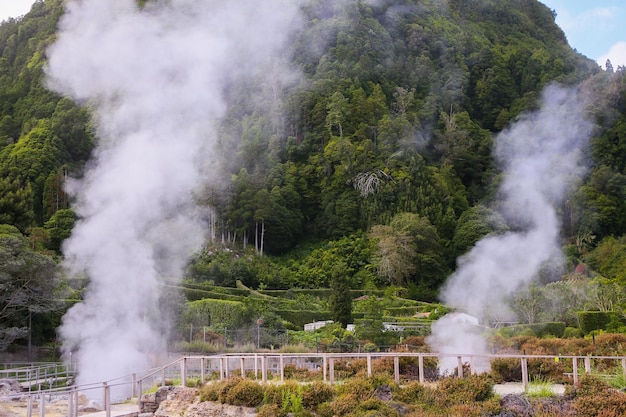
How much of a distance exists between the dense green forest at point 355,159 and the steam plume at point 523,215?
2.14 meters

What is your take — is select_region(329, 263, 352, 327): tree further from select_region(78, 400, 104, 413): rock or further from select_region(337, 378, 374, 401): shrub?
select_region(337, 378, 374, 401): shrub

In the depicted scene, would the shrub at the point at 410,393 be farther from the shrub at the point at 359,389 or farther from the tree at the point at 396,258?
the tree at the point at 396,258

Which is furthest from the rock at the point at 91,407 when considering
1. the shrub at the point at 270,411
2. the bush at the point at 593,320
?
the bush at the point at 593,320

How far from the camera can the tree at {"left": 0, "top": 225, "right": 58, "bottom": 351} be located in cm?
3525

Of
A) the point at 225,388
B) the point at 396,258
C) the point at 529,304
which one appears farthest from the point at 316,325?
the point at 225,388

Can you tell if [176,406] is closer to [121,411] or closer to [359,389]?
[121,411]

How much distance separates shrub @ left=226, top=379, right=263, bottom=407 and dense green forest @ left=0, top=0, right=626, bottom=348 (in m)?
25.5

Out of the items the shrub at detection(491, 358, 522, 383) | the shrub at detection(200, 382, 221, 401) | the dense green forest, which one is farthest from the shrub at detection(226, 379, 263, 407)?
the dense green forest

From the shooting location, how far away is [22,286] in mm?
36250

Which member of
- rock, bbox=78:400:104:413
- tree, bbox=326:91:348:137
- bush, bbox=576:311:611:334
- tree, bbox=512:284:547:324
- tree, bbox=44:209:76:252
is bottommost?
rock, bbox=78:400:104:413

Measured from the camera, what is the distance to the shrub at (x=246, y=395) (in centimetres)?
1584

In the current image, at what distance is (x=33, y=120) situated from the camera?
275 ft

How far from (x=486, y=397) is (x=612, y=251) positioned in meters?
56.0

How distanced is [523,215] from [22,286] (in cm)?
4786
